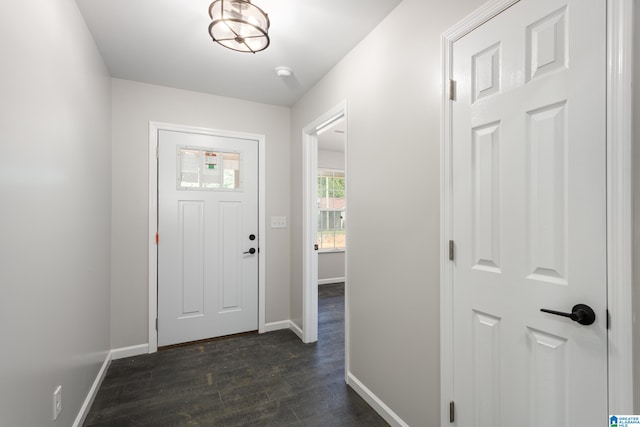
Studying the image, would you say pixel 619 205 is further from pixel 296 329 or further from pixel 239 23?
pixel 296 329

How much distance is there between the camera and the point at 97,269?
2242mm

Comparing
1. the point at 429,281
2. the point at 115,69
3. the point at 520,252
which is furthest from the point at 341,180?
the point at 520,252

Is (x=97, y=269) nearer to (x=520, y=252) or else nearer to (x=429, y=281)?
(x=429, y=281)

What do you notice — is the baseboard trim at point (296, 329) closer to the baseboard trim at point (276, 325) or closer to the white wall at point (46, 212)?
the baseboard trim at point (276, 325)

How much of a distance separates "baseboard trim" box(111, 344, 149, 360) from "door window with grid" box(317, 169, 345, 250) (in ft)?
11.6

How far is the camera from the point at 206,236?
10.0 feet

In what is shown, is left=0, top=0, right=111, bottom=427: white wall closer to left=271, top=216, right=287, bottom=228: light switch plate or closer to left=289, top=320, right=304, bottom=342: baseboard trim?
left=271, top=216, right=287, bottom=228: light switch plate

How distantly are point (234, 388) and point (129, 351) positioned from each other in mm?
1249

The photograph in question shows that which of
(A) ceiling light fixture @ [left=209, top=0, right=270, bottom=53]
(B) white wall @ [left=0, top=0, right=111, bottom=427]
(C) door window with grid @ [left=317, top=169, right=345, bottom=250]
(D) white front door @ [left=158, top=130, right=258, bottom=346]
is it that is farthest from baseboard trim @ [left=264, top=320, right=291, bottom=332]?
(A) ceiling light fixture @ [left=209, top=0, right=270, bottom=53]

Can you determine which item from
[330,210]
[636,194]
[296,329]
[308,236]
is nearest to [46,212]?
[308,236]

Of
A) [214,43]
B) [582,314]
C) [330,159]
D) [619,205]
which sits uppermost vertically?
[214,43]

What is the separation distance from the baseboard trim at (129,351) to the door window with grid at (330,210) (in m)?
3.53

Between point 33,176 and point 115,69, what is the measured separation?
5.85 ft

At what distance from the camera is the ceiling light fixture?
165 centimetres
